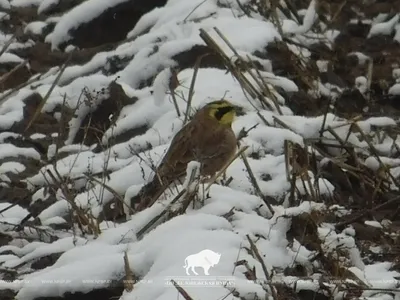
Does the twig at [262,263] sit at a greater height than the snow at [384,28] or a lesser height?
lesser

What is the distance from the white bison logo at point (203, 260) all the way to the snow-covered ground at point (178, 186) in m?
0.01

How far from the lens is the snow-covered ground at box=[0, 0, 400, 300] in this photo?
14.6ft

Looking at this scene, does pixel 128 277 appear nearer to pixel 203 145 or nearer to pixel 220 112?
pixel 203 145

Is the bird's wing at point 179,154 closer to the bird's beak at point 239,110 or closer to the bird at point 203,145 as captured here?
the bird at point 203,145

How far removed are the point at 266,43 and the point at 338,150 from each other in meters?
1.66

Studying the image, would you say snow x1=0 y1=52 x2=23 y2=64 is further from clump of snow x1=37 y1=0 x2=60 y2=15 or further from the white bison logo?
the white bison logo

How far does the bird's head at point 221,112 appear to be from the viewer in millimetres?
6164

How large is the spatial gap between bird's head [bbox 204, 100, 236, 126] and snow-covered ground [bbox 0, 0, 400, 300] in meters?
0.21

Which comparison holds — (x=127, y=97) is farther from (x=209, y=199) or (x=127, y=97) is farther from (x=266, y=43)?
(x=209, y=199)

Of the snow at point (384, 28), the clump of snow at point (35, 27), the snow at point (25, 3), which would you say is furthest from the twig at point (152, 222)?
the snow at point (25, 3)

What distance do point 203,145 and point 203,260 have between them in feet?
6.05

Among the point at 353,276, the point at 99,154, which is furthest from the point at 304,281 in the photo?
the point at 99,154

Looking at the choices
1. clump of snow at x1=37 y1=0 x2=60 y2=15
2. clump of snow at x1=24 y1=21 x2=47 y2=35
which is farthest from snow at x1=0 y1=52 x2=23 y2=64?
clump of snow at x1=37 y1=0 x2=60 y2=15

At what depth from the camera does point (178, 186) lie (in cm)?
568
